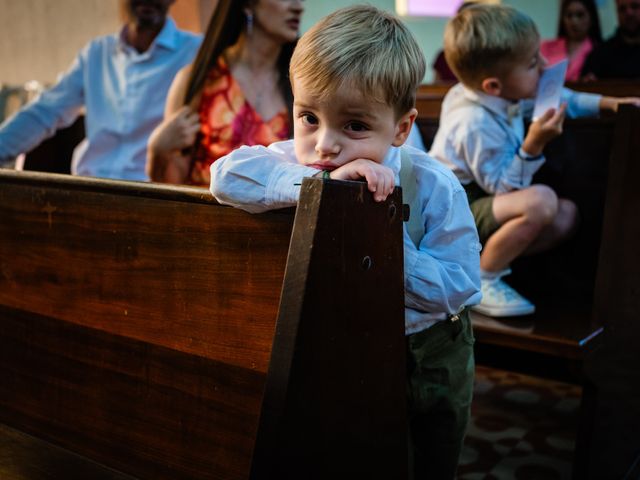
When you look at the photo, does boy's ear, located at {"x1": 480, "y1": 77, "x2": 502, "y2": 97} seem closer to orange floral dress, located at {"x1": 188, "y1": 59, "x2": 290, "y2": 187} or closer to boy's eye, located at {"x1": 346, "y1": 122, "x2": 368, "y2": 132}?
orange floral dress, located at {"x1": 188, "y1": 59, "x2": 290, "y2": 187}

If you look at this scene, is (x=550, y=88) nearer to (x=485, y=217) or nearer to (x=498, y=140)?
(x=498, y=140)

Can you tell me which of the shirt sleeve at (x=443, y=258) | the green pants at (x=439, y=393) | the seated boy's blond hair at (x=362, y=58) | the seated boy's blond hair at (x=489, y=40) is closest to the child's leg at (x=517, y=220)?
the seated boy's blond hair at (x=489, y=40)

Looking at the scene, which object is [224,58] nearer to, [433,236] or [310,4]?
[433,236]

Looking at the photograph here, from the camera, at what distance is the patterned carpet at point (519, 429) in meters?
2.32

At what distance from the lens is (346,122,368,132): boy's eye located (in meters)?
1.25

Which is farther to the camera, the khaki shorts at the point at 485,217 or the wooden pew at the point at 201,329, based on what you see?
the khaki shorts at the point at 485,217

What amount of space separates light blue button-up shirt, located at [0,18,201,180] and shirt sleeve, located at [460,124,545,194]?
1628 mm

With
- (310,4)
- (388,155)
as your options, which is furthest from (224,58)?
(310,4)

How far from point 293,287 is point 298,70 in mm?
→ 381

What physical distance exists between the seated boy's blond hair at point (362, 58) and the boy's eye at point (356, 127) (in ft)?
0.17

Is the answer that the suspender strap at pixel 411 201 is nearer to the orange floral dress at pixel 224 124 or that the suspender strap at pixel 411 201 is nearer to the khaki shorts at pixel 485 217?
the khaki shorts at pixel 485 217

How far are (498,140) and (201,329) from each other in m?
1.24

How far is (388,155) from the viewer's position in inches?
52.5

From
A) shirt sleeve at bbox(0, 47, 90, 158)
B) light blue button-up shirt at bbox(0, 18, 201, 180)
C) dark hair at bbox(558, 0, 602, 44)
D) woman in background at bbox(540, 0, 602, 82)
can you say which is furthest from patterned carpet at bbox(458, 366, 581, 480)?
dark hair at bbox(558, 0, 602, 44)
